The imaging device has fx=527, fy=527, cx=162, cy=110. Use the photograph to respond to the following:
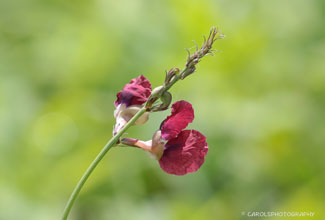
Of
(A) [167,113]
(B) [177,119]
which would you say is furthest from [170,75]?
(A) [167,113]

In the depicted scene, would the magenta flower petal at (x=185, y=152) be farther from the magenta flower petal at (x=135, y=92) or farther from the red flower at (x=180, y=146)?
the magenta flower petal at (x=135, y=92)

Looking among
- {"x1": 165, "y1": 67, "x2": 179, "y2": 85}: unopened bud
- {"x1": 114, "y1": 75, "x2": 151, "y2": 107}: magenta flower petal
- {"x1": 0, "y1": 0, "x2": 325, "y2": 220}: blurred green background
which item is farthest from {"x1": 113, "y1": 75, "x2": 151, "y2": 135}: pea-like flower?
{"x1": 0, "y1": 0, "x2": 325, "y2": 220}: blurred green background

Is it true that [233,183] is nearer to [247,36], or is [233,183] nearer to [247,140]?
[247,140]

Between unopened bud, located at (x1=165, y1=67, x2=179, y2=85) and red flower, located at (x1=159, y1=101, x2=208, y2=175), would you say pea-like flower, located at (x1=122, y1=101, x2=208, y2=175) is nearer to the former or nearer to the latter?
red flower, located at (x1=159, y1=101, x2=208, y2=175)

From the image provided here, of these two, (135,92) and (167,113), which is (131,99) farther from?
(167,113)

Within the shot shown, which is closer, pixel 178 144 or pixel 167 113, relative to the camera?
pixel 178 144

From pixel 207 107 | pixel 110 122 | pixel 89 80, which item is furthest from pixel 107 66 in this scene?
pixel 207 107

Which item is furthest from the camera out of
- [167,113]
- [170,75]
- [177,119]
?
[167,113]

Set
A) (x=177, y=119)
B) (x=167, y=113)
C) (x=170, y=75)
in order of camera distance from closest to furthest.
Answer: (x=170, y=75) → (x=177, y=119) → (x=167, y=113)
